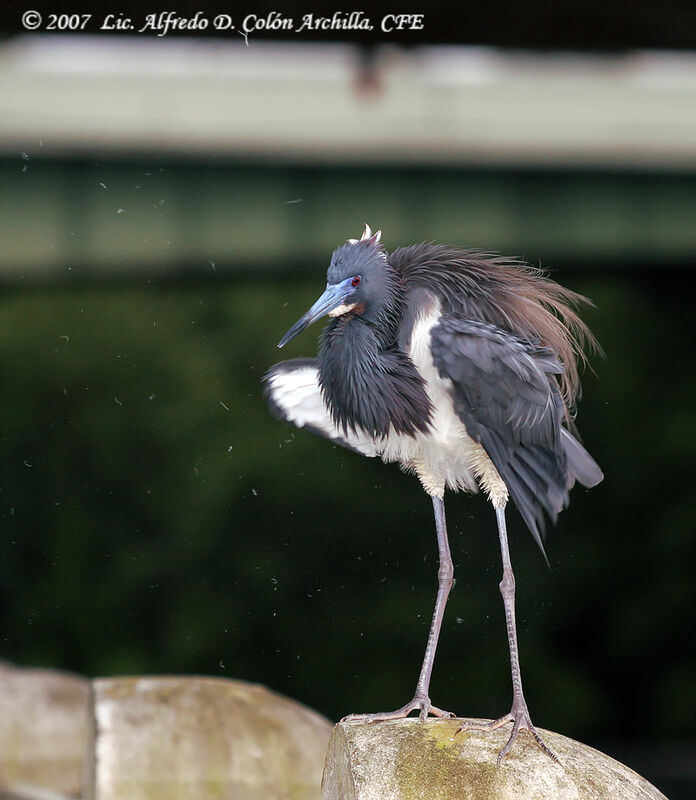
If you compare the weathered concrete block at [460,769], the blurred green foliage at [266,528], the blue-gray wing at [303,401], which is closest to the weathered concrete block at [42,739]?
the blurred green foliage at [266,528]

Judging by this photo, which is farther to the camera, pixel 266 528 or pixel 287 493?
pixel 266 528

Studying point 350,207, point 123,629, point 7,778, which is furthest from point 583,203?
point 7,778

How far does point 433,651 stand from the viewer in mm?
2219

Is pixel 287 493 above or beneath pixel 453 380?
beneath

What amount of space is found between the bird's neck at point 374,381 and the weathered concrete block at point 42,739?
6.10 feet

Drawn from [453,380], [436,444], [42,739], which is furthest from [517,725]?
[42,739]

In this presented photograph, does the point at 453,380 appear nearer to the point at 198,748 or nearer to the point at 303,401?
the point at 303,401

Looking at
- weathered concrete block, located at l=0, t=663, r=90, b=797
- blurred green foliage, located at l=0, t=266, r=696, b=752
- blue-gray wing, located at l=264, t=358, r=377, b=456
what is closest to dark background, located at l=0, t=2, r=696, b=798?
blurred green foliage, located at l=0, t=266, r=696, b=752

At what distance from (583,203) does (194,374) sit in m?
1.67

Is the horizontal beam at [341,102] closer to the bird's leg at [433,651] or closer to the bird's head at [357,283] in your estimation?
the bird's head at [357,283]

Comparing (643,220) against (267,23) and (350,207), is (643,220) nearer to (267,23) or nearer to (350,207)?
(350,207)

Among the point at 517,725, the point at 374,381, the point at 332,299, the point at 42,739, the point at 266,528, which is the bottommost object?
the point at 42,739

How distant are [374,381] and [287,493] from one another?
232 centimetres

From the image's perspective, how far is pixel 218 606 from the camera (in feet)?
14.6
